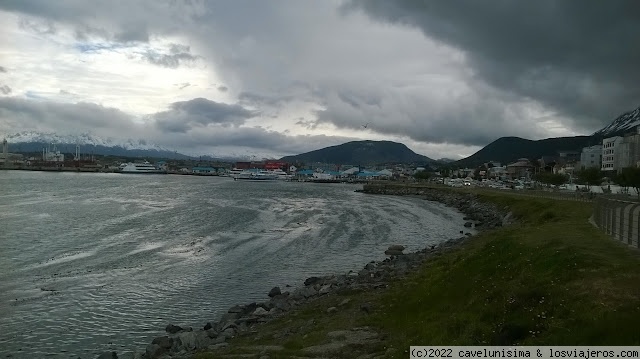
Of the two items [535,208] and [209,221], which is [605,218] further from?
[209,221]

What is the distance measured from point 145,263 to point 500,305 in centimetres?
2377

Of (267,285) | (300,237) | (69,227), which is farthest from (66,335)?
(69,227)

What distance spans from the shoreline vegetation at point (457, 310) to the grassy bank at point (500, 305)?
37mm

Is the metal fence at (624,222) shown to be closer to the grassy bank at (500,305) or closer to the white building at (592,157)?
the grassy bank at (500,305)

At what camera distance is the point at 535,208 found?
4684 cm

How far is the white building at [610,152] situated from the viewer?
11862 cm

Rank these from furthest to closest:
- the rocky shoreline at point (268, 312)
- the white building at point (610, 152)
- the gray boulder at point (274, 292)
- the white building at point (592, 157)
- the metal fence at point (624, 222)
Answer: the white building at point (592, 157) < the white building at point (610, 152) < the gray boulder at point (274, 292) < the metal fence at point (624, 222) < the rocky shoreline at point (268, 312)

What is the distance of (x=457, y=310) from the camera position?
1323 centimetres

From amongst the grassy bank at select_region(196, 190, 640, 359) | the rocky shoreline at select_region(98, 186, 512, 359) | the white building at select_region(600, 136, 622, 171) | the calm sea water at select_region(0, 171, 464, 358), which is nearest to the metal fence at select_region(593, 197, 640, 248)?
the grassy bank at select_region(196, 190, 640, 359)

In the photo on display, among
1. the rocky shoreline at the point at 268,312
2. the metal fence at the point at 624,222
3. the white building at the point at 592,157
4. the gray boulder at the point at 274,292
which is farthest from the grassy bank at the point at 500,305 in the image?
the white building at the point at 592,157

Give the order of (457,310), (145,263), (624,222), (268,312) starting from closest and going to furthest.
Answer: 1. (457,310)
2. (624,222)
3. (268,312)
4. (145,263)

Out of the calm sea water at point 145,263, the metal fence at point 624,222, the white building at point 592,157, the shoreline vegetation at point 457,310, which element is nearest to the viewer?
the shoreline vegetation at point 457,310

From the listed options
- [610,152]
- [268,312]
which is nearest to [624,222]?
[268,312]

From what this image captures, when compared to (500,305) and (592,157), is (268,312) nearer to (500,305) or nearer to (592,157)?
(500,305)
